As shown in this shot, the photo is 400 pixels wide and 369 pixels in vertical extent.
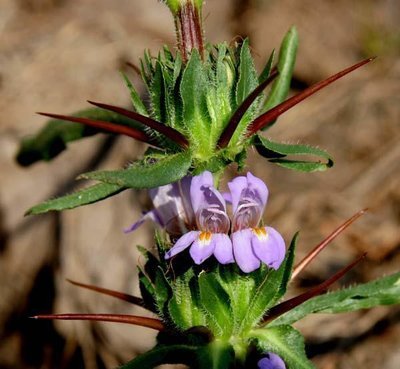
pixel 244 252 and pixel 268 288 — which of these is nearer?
pixel 244 252

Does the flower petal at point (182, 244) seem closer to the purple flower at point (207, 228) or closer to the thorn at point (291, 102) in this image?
the purple flower at point (207, 228)

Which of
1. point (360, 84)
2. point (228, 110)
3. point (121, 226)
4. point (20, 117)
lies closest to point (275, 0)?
point (360, 84)

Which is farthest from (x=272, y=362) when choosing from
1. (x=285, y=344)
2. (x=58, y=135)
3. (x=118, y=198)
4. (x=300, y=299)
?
(x=118, y=198)

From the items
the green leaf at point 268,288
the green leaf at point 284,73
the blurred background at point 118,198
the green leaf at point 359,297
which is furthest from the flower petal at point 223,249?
the blurred background at point 118,198

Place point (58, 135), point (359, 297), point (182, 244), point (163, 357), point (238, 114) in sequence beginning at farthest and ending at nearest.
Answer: point (58, 135), point (359, 297), point (163, 357), point (182, 244), point (238, 114)

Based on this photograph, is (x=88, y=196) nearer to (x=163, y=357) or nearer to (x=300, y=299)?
(x=163, y=357)
